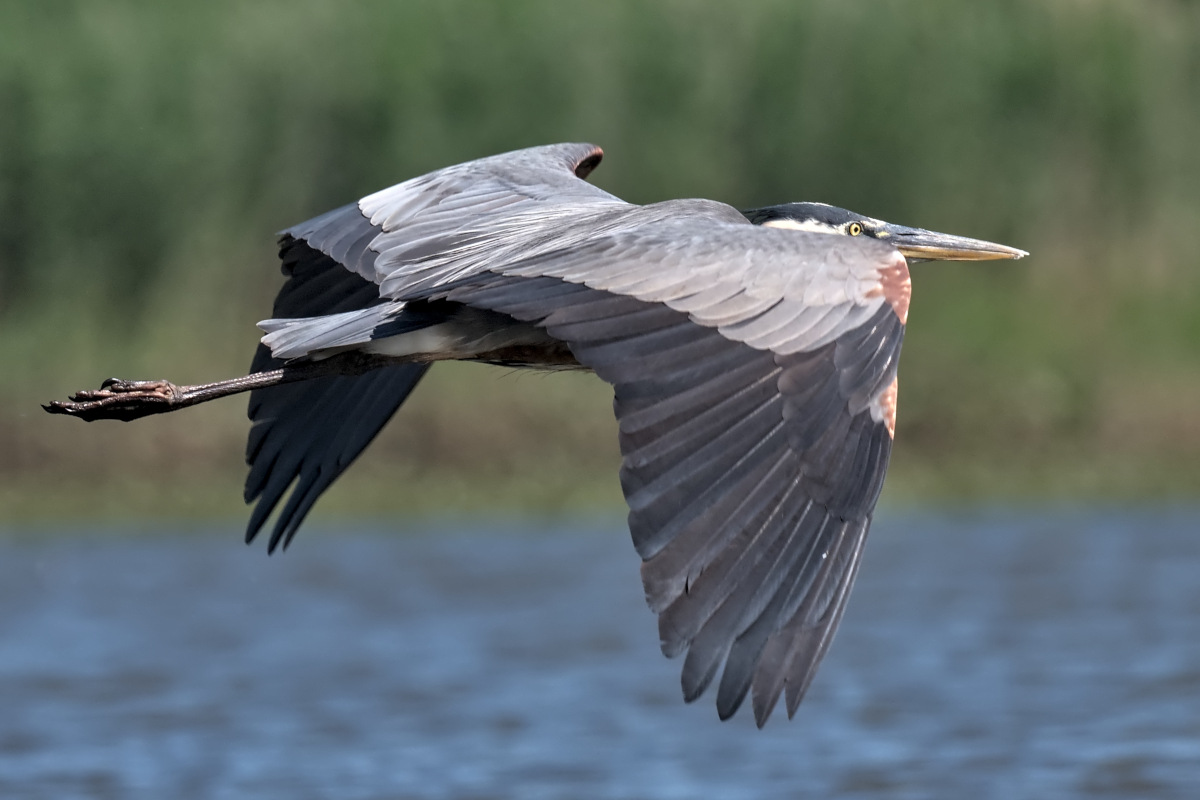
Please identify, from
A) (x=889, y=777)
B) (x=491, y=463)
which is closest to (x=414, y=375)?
(x=889, y=777)

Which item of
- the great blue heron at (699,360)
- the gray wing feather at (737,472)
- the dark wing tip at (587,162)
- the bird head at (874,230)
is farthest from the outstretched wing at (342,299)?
the gray wing feather at (737,472)

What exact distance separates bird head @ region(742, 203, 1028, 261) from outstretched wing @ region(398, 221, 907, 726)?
5.10 ft

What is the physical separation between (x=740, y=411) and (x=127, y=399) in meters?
2.48

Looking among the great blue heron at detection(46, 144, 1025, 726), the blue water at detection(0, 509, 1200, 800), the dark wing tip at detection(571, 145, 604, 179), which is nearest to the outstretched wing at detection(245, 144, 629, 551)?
the great blue heron at detection(46, 144, 1025, 726)

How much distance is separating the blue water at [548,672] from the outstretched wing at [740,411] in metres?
2.72

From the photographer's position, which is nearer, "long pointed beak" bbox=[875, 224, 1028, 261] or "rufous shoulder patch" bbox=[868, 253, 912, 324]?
"rufous shoulder patch" bbox=[868, 253, 912, 324]

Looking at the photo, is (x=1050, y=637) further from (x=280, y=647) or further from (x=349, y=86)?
(x=349, y=86)

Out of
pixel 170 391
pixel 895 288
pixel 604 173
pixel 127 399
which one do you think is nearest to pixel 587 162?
pixel 170 391

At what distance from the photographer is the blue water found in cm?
834

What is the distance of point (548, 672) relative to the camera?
413 inches

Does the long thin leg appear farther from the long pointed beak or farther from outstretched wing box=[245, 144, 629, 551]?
the long pointed beak

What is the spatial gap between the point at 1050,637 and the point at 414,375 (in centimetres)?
470

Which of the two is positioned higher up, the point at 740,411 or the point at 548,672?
the point at 548,672

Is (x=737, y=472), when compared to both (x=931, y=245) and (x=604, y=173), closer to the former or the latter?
(x=931, y=245)
